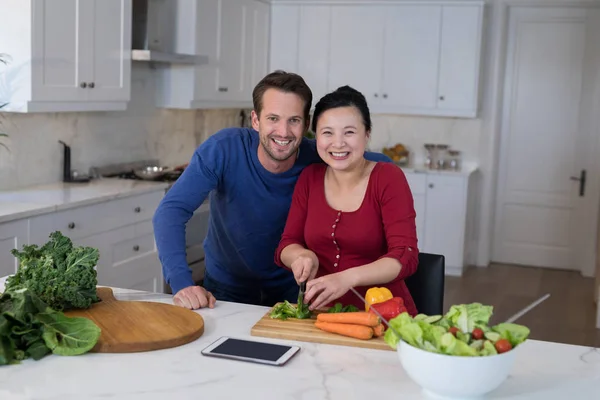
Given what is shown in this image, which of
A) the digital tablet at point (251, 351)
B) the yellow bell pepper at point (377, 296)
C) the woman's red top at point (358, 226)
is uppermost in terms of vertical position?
the woman's red top at point (358, 226)

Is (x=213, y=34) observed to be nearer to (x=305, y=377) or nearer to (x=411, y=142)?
(x=411, y=142)

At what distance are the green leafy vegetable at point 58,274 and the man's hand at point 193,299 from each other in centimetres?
26

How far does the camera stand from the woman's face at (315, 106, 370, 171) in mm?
2324

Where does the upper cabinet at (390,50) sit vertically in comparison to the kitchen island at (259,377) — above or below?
above

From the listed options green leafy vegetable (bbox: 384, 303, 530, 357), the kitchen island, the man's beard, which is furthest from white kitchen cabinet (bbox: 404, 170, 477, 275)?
green leafy vegetable (bbox: 384, 303, 530, 357)

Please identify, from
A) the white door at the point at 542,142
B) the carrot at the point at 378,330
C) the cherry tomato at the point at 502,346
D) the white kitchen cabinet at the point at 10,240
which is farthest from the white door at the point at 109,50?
the white door at the point at 542,142

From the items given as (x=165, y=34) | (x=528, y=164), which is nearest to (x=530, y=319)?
(x=528, y=164)

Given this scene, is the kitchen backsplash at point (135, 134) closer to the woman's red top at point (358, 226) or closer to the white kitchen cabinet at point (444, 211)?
the white kitchen cabinet at point (444, 211)

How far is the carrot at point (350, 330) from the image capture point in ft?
6.28

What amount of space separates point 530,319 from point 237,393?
4.27 metres

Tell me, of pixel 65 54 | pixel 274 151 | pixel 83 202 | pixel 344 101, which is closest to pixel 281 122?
pixel 274 151

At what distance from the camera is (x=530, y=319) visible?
545 cm

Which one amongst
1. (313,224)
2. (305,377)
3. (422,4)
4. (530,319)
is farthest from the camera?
(422,4)

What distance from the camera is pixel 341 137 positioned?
2.33 meters
